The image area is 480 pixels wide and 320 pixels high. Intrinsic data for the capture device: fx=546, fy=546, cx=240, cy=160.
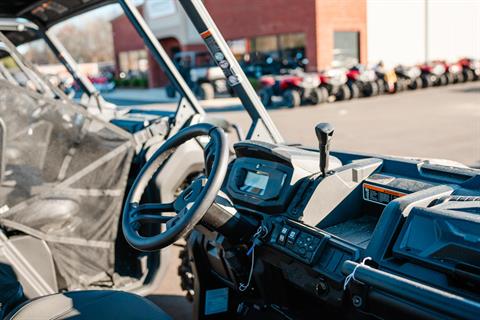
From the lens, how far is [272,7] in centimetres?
2041

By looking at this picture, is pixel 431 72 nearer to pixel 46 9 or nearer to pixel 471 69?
pixel 471 69

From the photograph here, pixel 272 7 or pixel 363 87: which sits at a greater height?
pixel 272 7

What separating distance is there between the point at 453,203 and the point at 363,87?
51.8 ft

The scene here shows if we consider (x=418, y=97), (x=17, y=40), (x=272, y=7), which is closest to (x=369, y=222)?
(x=17, y=40)

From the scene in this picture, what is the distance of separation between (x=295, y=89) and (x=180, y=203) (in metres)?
13.8

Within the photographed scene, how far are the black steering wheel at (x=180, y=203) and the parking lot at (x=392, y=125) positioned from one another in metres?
1.33

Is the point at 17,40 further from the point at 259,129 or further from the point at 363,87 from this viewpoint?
the point at 363,87

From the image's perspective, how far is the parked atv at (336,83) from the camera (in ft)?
53.5

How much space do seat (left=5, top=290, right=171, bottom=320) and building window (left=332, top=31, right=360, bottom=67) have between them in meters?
15.3

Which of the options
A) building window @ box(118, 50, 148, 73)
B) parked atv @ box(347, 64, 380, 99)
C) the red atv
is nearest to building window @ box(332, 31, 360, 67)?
parked atv @ box(347, 64, 380, 99)

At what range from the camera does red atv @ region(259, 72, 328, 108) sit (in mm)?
15695

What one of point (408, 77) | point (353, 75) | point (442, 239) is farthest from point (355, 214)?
point (408, 77)

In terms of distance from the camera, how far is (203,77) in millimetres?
20438

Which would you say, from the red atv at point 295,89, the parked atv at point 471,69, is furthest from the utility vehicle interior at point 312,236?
the parked atv at point 471,69
